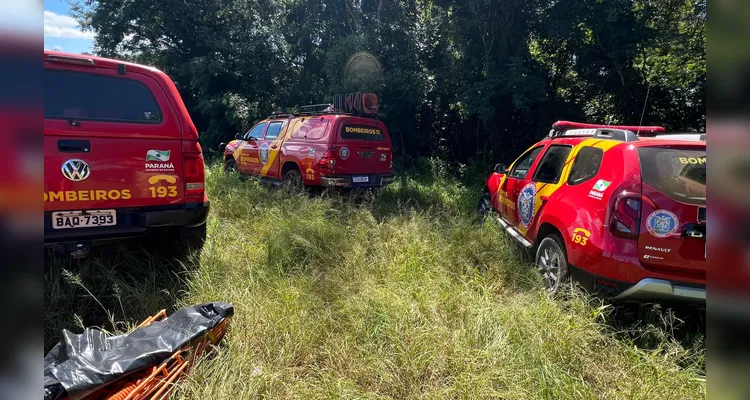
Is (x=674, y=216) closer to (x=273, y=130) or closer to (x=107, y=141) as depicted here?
(x=107, y=141)

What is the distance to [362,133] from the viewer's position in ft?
25.7

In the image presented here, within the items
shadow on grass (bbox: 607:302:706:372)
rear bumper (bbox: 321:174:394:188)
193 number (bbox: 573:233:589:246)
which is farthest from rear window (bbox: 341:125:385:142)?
shadow on grass (bbox: 607:302:706:372)

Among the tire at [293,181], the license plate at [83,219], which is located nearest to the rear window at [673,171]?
the license plate at [83,219]

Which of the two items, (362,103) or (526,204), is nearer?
(526,204)

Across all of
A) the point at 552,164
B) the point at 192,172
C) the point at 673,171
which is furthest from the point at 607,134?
the point at 192,172

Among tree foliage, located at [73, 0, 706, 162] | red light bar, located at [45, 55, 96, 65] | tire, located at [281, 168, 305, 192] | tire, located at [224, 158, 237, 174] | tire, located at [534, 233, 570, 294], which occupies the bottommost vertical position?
tire, located at [534, 233, 570, 294]

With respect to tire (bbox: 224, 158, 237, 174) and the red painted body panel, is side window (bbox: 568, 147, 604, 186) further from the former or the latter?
tire (bbox: 224, 158, 237, 174)

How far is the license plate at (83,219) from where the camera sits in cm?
315

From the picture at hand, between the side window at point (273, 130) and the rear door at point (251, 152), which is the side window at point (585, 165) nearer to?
the side window at point (273, 130)

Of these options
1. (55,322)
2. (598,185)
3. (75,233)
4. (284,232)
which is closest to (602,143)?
(598,185)

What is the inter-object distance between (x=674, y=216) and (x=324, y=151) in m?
5.50

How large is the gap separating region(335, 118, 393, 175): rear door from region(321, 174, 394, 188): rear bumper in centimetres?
8

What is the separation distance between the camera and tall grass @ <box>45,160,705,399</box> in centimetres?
253

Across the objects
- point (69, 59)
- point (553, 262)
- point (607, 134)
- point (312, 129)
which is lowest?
point (553, 262)
